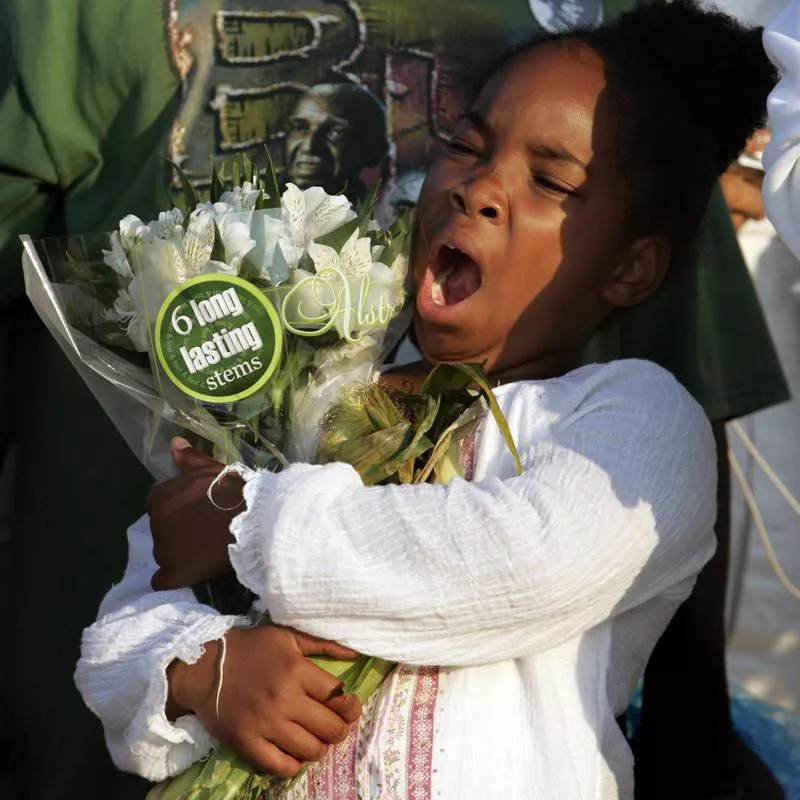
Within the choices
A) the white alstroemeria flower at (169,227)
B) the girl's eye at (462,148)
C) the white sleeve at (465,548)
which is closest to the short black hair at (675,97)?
the girl's eye at (462,148)

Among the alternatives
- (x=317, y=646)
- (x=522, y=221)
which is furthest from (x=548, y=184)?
(x=317, y=646)

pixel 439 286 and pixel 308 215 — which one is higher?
pixel 308 215

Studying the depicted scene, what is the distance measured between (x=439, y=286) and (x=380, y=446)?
32 cm

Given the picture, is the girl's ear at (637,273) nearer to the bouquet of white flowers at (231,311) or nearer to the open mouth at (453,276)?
the open mouth at (453,276)

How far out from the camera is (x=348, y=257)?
5.62 ft

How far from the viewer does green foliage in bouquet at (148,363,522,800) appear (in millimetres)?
1578

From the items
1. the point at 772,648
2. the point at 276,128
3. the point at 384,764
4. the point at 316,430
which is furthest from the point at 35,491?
the point at 772,648

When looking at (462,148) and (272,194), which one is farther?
(462,148)

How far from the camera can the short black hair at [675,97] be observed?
194cm

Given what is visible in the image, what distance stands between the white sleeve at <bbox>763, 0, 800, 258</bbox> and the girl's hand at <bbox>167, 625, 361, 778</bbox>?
0.71 meters

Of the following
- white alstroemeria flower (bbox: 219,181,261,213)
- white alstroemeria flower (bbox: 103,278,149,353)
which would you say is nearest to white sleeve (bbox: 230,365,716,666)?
white alstroemeria flower (bbox: 103,278,149,353)

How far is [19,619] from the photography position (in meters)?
2.52

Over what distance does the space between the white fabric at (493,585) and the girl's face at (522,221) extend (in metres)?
0.21

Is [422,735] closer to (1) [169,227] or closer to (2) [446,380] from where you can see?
(2) [446,380]
